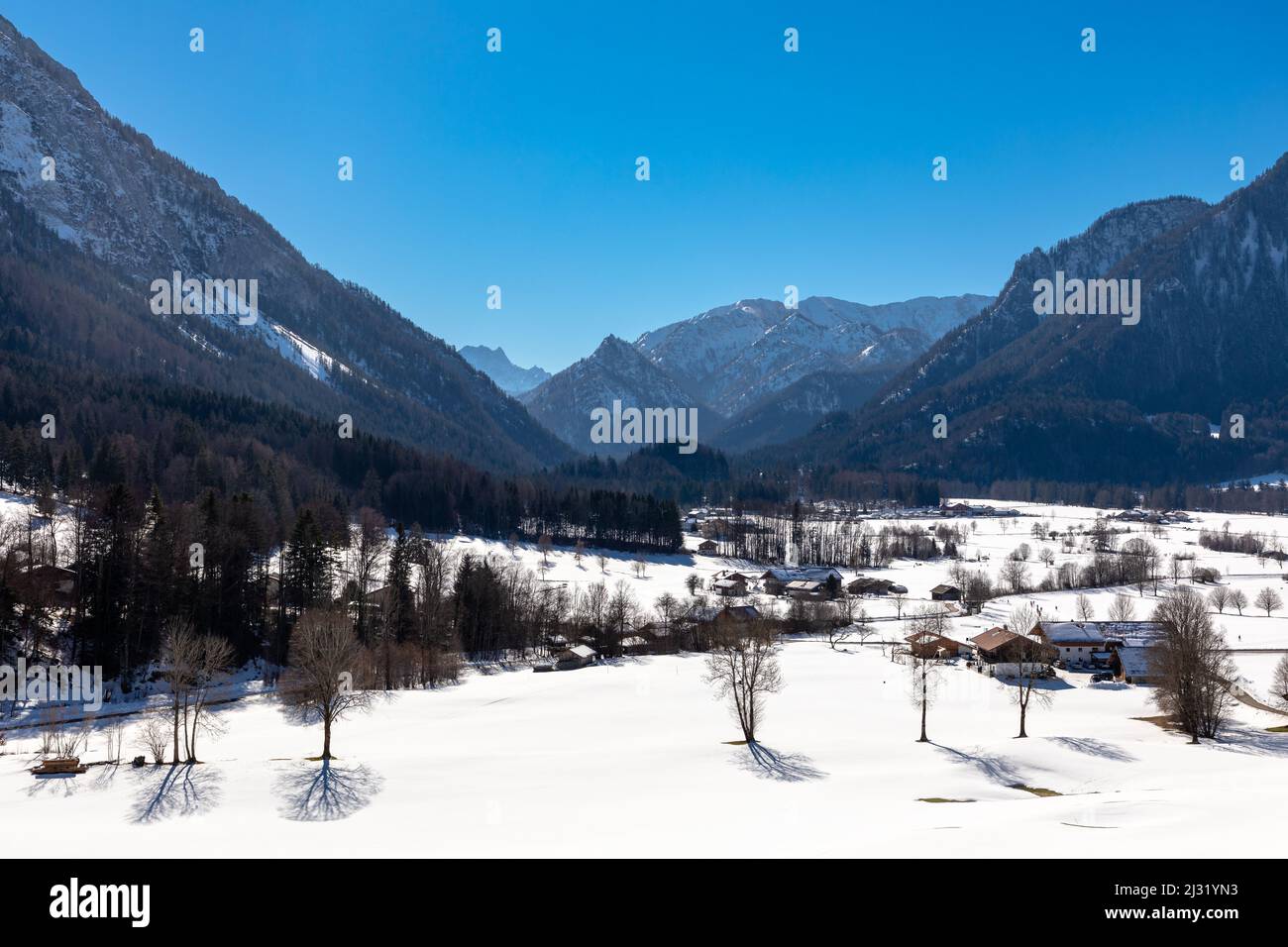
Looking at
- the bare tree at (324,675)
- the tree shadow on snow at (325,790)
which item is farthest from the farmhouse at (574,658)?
the tree shadow on snow at (325,790)

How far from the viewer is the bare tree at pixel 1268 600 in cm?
8725

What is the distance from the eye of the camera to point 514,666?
65.9m

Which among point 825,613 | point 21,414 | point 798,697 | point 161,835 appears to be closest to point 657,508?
point 825,613

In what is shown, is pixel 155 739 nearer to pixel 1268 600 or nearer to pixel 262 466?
pixel 262 466

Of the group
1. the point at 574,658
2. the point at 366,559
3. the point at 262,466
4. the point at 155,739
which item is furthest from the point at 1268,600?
the point at 262,466

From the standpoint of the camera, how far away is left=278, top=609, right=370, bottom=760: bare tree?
Answer: 36.5 metres

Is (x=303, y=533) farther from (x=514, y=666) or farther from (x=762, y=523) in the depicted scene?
(x=762, y=523)

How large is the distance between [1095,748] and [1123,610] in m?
51.9

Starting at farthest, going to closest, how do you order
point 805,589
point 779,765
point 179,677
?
point 805,589, point 179,677, point 779,765

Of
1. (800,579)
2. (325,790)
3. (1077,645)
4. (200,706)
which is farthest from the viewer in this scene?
(800,579)

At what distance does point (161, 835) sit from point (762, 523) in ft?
491

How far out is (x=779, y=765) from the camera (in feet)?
112

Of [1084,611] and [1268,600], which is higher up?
[1268,600]

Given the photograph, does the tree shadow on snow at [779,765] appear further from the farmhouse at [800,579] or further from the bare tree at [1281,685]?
the farmhouse at [800,579]
